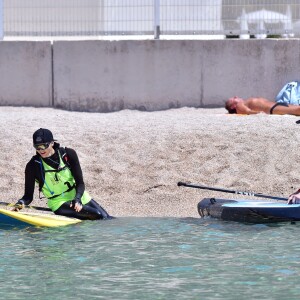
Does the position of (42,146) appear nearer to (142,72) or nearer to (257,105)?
(257,105)

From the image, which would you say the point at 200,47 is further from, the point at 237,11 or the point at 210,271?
the point at 210,271

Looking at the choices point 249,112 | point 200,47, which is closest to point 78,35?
point 200,47

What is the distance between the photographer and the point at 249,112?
1562cm

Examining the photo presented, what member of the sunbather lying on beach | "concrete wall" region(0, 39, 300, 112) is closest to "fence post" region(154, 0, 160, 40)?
"concrete wall" region(0, 39, 300, 112)

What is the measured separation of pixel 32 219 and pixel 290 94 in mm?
5573

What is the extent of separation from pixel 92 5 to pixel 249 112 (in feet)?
10.1

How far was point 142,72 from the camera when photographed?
1655 centimetres

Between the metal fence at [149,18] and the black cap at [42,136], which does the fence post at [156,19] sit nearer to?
the metal fence at [149,18]

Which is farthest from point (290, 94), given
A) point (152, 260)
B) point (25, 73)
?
point (152, 260)

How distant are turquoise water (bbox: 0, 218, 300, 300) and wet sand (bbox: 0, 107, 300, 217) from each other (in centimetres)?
106

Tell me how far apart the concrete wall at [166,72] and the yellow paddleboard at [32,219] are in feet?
17.3

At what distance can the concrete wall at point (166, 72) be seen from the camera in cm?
1625

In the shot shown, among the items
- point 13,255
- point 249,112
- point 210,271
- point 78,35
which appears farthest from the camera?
point 78,35

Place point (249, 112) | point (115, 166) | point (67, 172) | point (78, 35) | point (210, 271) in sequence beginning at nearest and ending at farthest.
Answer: point (210, 271) < point (67, 172) < point (115, 166) < point (249, 112) < point (78, 35)
